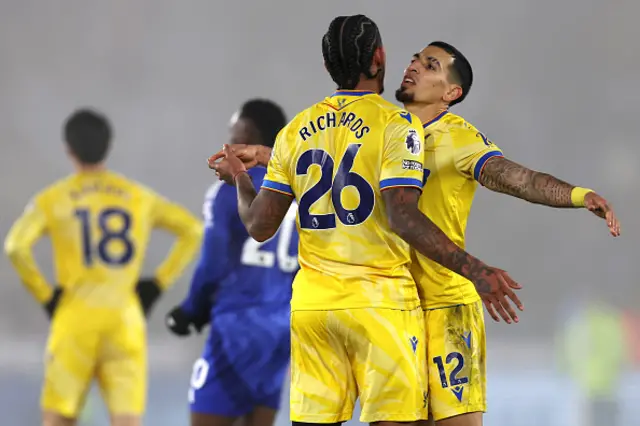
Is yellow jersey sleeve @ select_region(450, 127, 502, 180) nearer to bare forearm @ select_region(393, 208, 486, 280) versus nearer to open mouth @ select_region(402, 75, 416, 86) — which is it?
open mouth @ select_region(402, 75, 416, 86)

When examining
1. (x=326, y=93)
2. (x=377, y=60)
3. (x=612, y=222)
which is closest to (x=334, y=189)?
(x=377, y=60)

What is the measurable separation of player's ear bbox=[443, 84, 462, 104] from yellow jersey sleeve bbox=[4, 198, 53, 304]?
10.9 feet

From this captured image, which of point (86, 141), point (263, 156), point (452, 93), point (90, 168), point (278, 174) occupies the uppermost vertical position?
point (86, 141)

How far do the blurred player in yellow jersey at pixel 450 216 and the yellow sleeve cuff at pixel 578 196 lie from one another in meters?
0.21

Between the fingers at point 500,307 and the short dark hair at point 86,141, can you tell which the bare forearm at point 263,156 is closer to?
the fingers at point 500,307

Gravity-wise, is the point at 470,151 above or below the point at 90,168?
below

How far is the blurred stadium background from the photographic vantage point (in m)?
12.0

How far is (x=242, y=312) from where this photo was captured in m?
4.47

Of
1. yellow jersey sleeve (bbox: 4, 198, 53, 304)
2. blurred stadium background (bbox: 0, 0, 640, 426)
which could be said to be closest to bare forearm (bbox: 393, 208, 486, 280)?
yellow jersey sleeve (bbox: 4, 198, 53, 304)

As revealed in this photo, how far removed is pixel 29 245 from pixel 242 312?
2.10m

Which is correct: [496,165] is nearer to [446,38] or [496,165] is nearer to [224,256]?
[224,256]

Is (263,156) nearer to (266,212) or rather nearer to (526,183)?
(266,212)

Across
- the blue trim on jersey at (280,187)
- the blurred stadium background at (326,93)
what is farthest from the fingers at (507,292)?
the blurred stadium background at (326,93)

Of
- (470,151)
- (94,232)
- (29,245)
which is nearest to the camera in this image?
(470,151)
